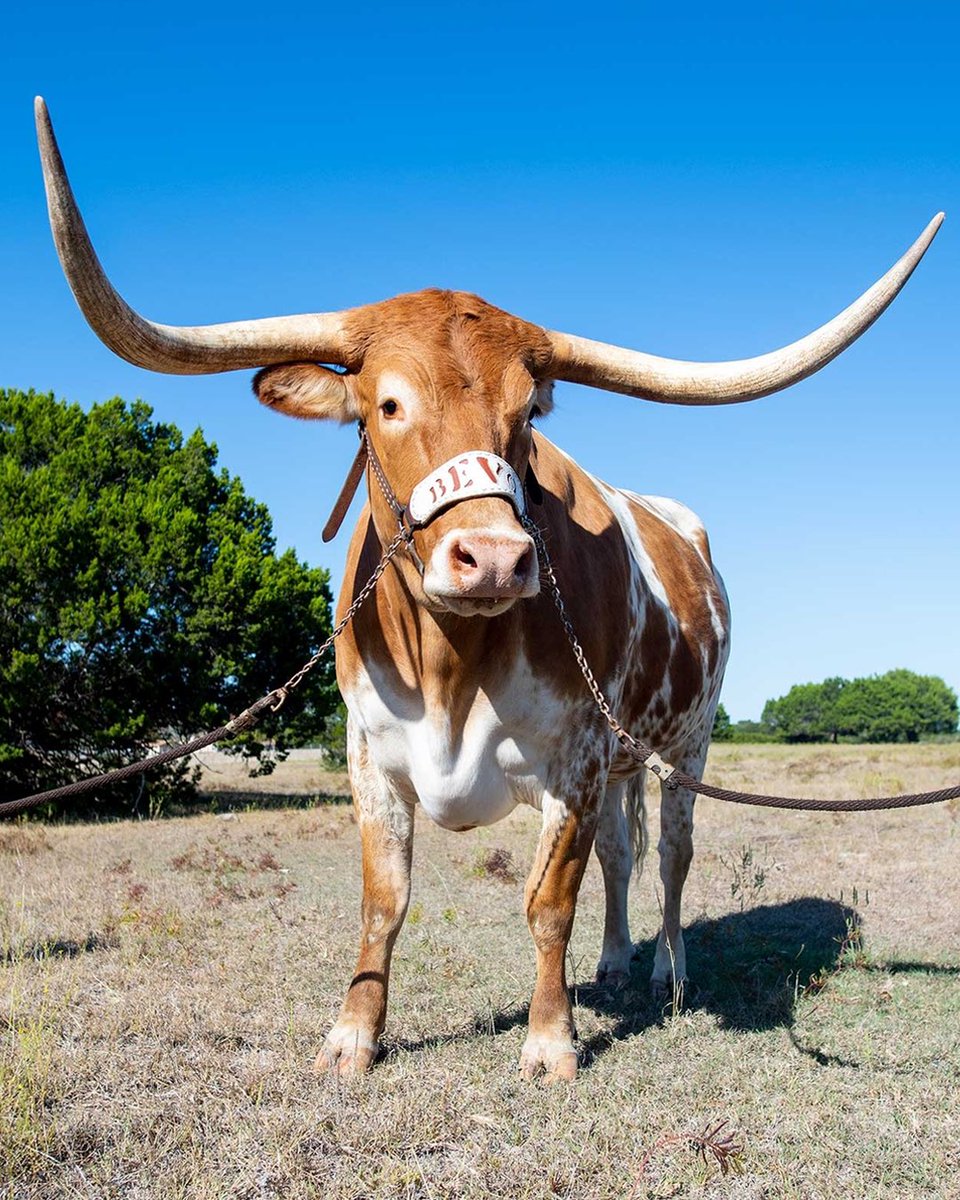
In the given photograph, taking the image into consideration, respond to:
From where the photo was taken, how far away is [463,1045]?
4.51m

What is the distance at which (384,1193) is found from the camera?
3.06m

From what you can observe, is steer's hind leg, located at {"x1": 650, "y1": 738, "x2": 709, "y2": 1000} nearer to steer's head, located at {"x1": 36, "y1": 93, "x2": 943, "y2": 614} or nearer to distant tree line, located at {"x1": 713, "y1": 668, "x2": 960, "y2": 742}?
steer's head, located at {"x1": 36, "y1": 93, "x2": 943, "y2": 614}

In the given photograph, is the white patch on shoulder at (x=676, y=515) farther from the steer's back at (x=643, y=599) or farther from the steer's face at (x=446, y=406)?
the steer's face at (x=446, y=406)

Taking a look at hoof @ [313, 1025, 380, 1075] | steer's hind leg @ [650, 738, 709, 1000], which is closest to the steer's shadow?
steer's hind leg @ [650, 738, 709, 1000]

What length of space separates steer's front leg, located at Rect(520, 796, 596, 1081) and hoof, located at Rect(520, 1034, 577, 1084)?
26 millimetres

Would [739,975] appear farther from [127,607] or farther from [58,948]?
[127,607]

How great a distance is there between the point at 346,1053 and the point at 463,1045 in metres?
0.53

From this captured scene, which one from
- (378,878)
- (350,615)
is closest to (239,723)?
(350,615)

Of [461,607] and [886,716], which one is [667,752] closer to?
[461,607]

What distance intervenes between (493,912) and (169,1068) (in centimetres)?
375

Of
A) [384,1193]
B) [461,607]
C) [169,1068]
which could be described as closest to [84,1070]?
[169,1068]

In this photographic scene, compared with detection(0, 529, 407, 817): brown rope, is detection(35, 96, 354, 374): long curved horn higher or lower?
higher

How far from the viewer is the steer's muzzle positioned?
10.7ft

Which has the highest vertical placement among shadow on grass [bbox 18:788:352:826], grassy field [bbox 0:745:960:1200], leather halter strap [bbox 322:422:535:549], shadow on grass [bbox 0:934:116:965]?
leather halter strap [bbox 322:422:535:549]
